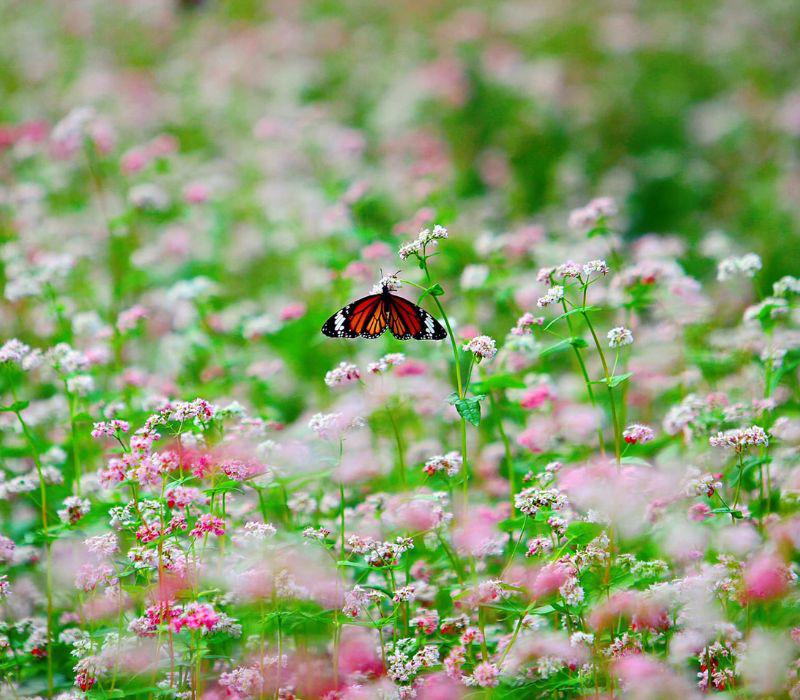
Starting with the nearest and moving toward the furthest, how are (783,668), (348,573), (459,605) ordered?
(783,668) → (459,605) → (348,573)

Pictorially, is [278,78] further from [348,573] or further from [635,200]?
[348,573]

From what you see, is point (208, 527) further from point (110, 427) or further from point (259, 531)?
point (110, 427)

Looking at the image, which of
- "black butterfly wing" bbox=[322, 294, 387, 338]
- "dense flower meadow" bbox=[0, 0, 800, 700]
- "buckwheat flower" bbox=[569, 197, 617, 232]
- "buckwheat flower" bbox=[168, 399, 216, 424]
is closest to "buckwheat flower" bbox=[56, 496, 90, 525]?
"dense flower meadow" bbox=[0, 0, 800, 700]

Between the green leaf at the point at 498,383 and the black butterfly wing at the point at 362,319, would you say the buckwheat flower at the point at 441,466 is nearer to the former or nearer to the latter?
the green leaf at the point at 498,383

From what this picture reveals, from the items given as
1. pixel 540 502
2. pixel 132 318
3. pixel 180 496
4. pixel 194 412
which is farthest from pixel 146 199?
pixel 540 502

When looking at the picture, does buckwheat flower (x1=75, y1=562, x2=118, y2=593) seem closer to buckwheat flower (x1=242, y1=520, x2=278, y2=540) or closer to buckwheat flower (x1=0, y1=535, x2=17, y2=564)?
buckwheat flower (x1=0, y1=535, x2=17, y2=564)

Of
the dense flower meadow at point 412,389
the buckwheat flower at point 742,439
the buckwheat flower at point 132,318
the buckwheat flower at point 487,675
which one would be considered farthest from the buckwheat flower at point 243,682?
the buckwheat flower at point 132,318

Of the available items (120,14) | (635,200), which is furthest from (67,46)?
(635,200)
